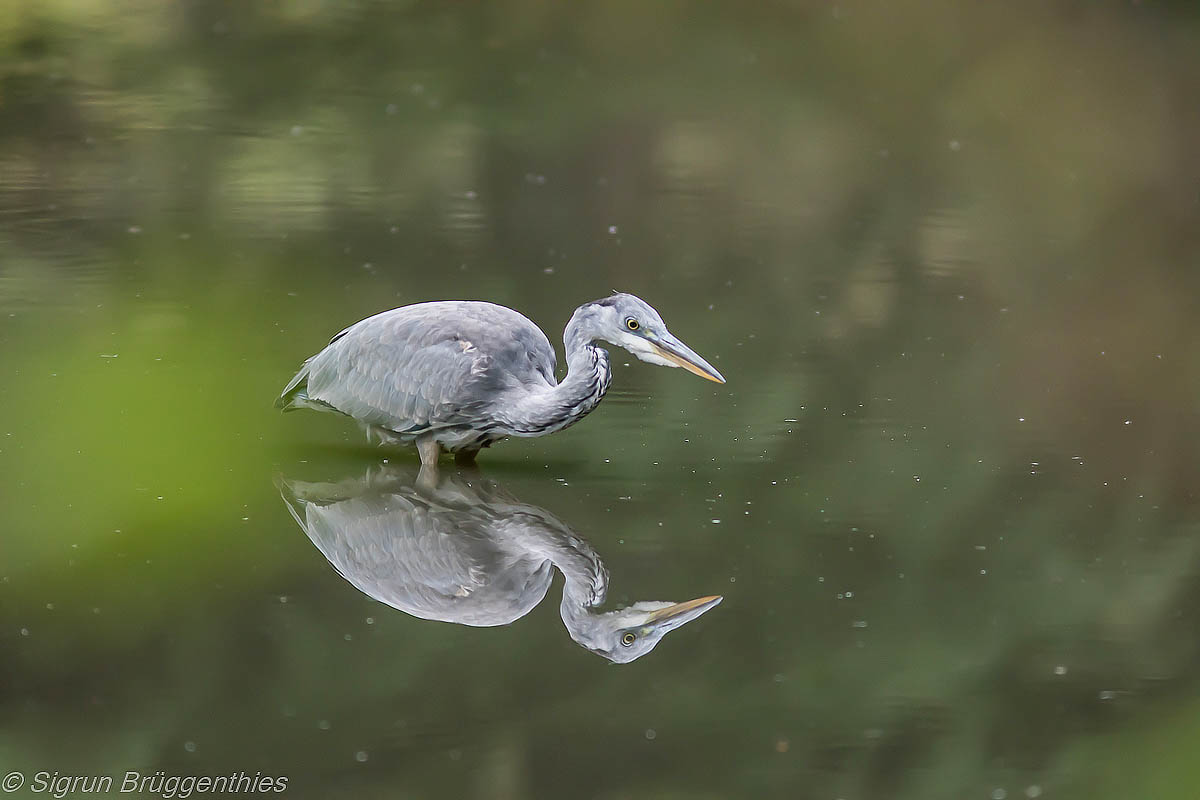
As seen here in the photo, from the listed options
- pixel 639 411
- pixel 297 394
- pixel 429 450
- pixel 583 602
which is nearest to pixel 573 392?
pixel 429 450

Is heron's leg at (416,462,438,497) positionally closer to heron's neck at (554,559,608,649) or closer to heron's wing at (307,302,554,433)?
heron's wing at (307,302,554,433)

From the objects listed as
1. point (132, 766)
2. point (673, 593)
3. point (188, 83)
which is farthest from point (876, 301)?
point (188, 83)

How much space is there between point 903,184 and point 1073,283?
8.50 ft

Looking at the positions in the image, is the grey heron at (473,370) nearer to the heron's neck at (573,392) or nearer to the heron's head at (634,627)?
the heron's neck at (573,392)

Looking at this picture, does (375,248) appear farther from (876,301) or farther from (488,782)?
(488,782)

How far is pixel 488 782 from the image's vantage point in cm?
439

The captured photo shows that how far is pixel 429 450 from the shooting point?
6656 mm

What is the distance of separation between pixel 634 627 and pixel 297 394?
2.45m

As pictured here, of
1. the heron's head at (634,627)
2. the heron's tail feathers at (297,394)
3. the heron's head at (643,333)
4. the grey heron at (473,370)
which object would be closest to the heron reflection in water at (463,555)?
the heron's head at (634,627)

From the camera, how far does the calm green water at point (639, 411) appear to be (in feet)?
15.8

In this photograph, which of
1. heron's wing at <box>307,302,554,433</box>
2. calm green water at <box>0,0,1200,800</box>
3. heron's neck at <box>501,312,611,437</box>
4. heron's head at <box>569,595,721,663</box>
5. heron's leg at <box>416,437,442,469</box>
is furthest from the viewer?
heron's leg at <box>416,437,442,469</box>

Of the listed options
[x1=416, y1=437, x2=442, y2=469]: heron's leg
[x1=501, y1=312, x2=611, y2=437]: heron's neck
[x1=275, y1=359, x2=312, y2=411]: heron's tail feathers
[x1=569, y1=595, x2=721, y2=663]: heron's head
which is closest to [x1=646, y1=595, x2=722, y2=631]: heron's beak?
[x1=569, y1=595, x2=721, y2=663]: heron's head

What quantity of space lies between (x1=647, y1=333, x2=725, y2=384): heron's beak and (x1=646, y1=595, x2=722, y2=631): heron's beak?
0.94 m

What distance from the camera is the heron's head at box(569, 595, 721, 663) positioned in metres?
5.17
